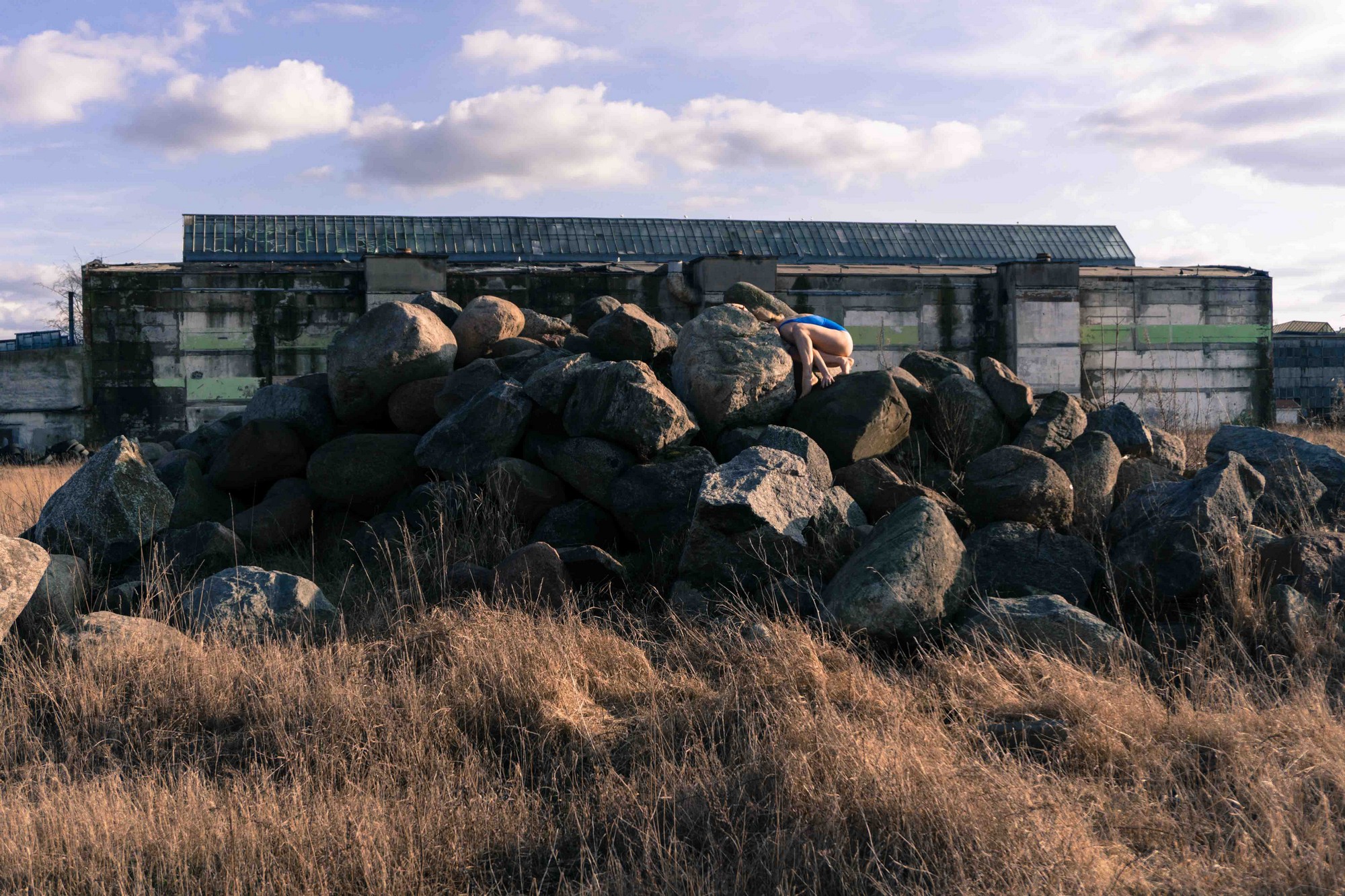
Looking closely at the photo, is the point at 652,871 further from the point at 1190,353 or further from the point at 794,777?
the point at 1190,353

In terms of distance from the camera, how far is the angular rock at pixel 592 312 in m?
9.38

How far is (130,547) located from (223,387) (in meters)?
10.9

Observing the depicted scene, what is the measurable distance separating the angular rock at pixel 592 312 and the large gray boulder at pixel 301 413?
2.40 m

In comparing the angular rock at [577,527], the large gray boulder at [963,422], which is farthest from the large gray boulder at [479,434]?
the large gray boulder at [963,422]

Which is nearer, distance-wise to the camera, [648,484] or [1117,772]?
[1117,772]

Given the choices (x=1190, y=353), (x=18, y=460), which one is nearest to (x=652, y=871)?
(x=18, y=460)

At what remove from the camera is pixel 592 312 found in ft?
30.9

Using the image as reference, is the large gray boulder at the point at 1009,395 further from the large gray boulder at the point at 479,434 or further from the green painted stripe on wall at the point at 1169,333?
the green painted stripe on wall at the point at 1169,333

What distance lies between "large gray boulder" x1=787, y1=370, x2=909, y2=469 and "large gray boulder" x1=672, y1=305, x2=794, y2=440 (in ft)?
0.71

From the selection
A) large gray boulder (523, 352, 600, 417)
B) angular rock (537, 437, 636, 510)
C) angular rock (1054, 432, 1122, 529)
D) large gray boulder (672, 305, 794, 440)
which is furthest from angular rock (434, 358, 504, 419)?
angular rock (1054, 432, 1122, 529)

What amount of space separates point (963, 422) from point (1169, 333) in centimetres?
1424

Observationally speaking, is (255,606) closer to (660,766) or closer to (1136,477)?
(660,766)

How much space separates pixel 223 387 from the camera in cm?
1698

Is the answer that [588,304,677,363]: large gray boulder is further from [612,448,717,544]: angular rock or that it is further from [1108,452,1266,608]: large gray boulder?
[1108,452,1266,608]: large gray boulder
